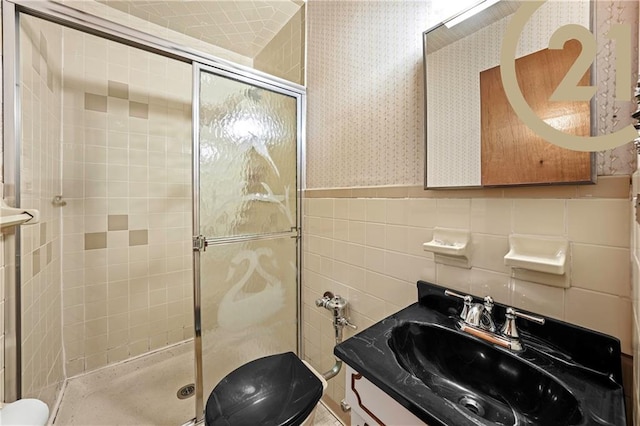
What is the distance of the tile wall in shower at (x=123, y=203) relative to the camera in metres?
1.58

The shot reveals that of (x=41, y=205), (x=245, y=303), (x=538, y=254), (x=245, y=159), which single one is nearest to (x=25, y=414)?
(x=245, y=303)

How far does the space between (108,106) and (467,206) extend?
216 centimetres

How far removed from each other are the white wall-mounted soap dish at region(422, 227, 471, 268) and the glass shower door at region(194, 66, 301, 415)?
2.80 ft

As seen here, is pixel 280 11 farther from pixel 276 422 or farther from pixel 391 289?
pixel 276 422

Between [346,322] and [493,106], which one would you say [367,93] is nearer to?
[493,106]

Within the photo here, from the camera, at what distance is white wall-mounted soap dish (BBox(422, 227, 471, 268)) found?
2.69 ft

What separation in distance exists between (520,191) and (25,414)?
1.42 meters

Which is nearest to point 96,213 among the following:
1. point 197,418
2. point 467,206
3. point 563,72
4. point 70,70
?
point 70,70

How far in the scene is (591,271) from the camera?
0.62m

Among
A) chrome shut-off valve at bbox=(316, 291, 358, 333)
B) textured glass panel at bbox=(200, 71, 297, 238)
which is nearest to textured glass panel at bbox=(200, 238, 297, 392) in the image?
textured glass panel at bbox=(200, 71, 297, 238)

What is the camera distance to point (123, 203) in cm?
173

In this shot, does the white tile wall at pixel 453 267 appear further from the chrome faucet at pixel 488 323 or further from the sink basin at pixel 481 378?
the sink basin at pixel 481 378

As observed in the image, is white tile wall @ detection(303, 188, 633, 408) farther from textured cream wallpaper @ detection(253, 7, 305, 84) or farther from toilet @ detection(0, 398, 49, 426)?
toilet @ detection(0, 398, 49, 426)

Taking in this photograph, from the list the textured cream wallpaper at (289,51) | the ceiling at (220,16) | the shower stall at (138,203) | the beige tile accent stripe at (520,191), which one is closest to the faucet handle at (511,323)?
the beige tile accent stripe at (520,191)
